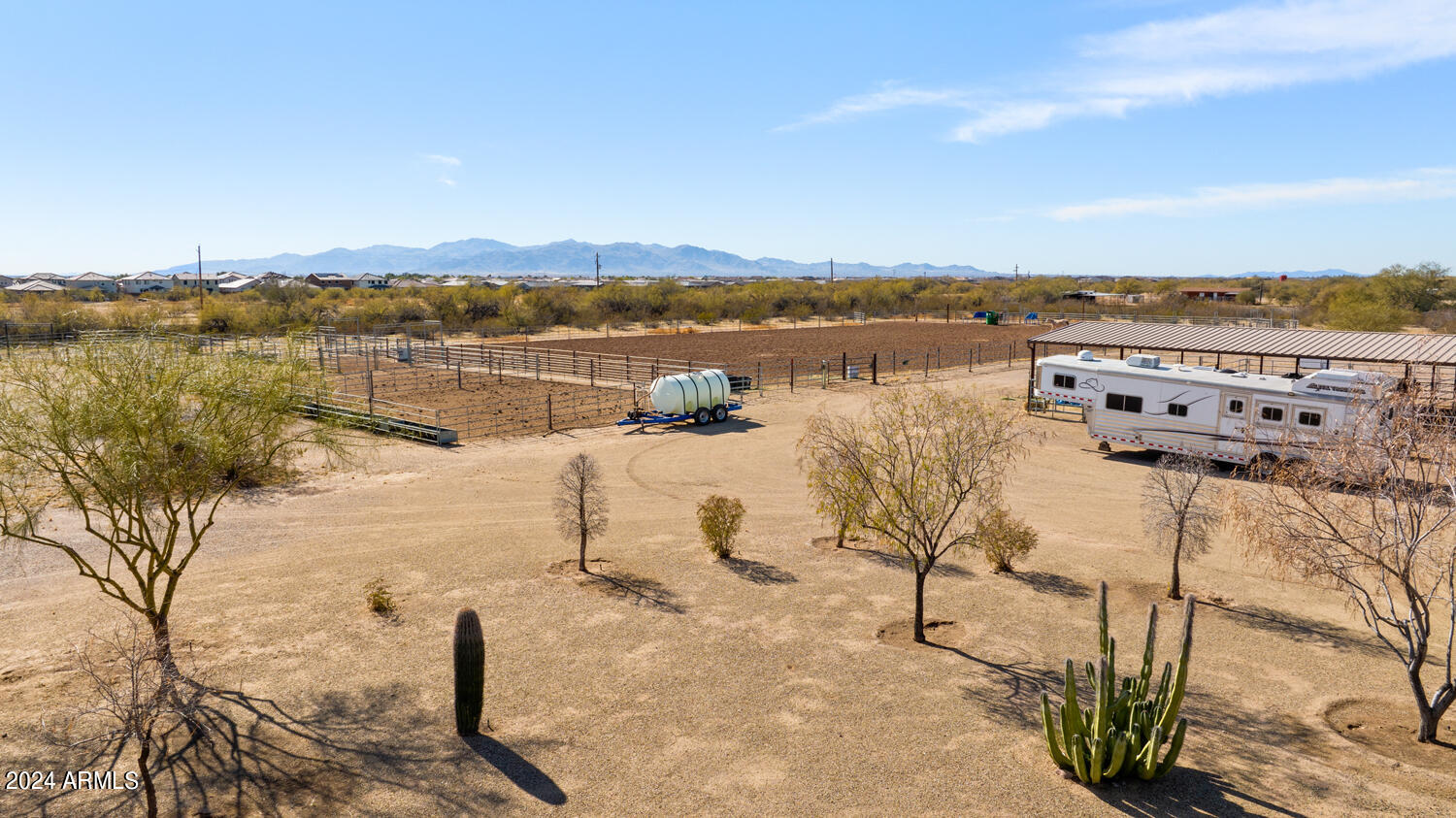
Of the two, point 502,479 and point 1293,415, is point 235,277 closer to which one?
point 502,479

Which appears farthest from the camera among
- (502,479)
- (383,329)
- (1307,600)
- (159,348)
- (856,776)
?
(383,329)

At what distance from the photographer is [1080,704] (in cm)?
1159

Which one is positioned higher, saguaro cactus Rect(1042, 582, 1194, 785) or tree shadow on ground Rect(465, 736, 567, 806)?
saguaro cactus Rect(1042, 582, 1194, 785)

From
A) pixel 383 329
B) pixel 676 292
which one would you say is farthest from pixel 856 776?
pixel 676 292

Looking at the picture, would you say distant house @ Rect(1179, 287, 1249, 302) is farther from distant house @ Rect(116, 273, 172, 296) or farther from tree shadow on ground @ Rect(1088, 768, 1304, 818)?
distant house @ Rect(116, 273, 172, 296)

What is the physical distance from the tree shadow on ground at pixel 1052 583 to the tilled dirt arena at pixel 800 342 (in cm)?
3386

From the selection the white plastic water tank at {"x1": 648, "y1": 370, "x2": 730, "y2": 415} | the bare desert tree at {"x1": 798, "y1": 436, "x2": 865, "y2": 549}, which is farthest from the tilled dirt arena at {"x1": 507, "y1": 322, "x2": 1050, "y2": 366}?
the bare desert tree at {"x1": 798, "y1": 436, "x2": 865, "y2": 549}

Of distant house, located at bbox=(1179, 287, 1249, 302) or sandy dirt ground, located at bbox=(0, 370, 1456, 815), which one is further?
distant house, located at bbox=(1179, 287, 1249, 302)

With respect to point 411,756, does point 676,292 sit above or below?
above

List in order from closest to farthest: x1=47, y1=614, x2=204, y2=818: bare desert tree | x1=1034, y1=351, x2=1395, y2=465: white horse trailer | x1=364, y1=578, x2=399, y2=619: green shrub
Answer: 1. x1=47, y1=614, x2=204, y2=818: bare desert tree
2. x1=364, y1=578, x2=399, y2=619: green shrub
3. x1=1034, y1=351, x2=1395, y2=465: white horse trailer

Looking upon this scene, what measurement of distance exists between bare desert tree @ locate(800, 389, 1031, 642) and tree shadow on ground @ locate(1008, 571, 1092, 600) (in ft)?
10.4

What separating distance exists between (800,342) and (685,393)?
120ft

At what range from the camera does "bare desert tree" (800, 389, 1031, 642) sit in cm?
1302

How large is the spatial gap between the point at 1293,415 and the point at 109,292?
6893 inches
